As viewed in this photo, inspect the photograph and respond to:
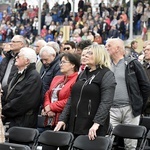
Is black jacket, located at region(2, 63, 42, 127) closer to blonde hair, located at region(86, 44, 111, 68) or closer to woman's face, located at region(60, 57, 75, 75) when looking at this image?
woman's face, located at region(60, 57, 75, 75)

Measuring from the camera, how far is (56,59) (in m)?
8.88

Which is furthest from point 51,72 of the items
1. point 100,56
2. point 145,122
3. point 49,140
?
point 100,56

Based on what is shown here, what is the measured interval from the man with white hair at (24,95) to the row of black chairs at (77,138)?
0.40 m

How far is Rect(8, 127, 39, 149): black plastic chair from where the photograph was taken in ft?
24.2

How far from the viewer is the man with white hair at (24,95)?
26.0 ft

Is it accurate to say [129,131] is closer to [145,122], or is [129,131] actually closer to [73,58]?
[145,122]

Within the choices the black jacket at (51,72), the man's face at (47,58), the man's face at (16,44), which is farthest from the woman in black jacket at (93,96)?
the man's face at (16,44)

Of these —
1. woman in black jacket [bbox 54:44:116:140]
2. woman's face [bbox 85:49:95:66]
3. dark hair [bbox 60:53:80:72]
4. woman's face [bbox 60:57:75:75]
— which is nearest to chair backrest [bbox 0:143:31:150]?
woman in black jacket [bbox 54:44:116:140]

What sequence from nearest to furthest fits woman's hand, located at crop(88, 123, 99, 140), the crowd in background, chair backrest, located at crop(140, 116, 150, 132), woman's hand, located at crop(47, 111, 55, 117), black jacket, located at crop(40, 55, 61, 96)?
woman's hand, located at crop(88, 123, 99, 140) → woman's hand, located at crop(47, 111, 55, 117) → chair backrest, located at crop(140, 116, 150, 132) → black jacket, located at crop(40, 55, 61, 96) → the crowd in background

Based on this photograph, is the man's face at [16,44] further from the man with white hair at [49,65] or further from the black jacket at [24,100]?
the black jacket at [24,100]

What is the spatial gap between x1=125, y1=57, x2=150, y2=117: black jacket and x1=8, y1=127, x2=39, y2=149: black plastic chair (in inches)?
59.4

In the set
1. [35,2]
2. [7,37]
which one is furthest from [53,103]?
[35,2]

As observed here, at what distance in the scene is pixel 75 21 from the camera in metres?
26.1

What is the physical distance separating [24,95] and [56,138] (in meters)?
0.98
